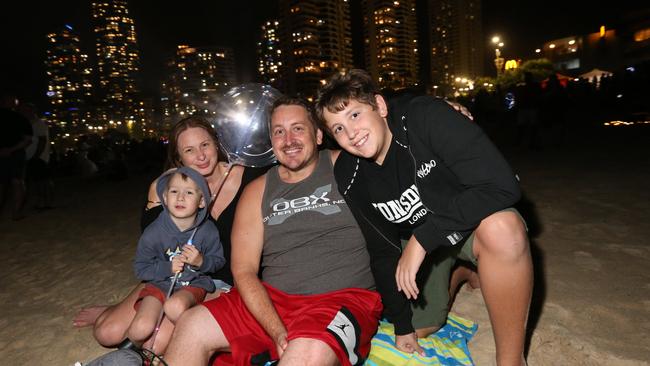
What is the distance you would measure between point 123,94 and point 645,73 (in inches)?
7181

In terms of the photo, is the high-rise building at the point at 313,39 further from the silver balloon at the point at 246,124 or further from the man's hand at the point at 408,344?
the man's hand at the point at 408,344

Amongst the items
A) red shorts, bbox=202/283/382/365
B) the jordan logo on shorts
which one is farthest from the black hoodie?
the jordan logo on shorts

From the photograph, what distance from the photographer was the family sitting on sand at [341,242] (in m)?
1.91

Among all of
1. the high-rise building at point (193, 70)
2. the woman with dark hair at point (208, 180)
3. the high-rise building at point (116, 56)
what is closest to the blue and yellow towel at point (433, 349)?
the woman with dark hair at point (208, 180)

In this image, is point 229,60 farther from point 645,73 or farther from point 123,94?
point 645,73

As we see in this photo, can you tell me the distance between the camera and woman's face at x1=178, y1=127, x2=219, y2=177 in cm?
297

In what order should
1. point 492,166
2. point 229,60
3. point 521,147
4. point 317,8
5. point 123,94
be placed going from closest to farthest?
point 492,166 < point 521,147 < point 229,60 < point 317,8 < point 123,94

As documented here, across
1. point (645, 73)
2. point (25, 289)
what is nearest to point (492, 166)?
point (25, 289)

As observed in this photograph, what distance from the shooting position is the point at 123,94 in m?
166

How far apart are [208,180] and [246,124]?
1.92ft

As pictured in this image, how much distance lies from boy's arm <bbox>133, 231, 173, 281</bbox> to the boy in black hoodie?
137 cm

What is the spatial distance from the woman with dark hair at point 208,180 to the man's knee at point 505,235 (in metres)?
1.67

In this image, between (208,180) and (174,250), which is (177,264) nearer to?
(174,250)

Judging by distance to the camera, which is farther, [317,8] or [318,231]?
[317,8]
